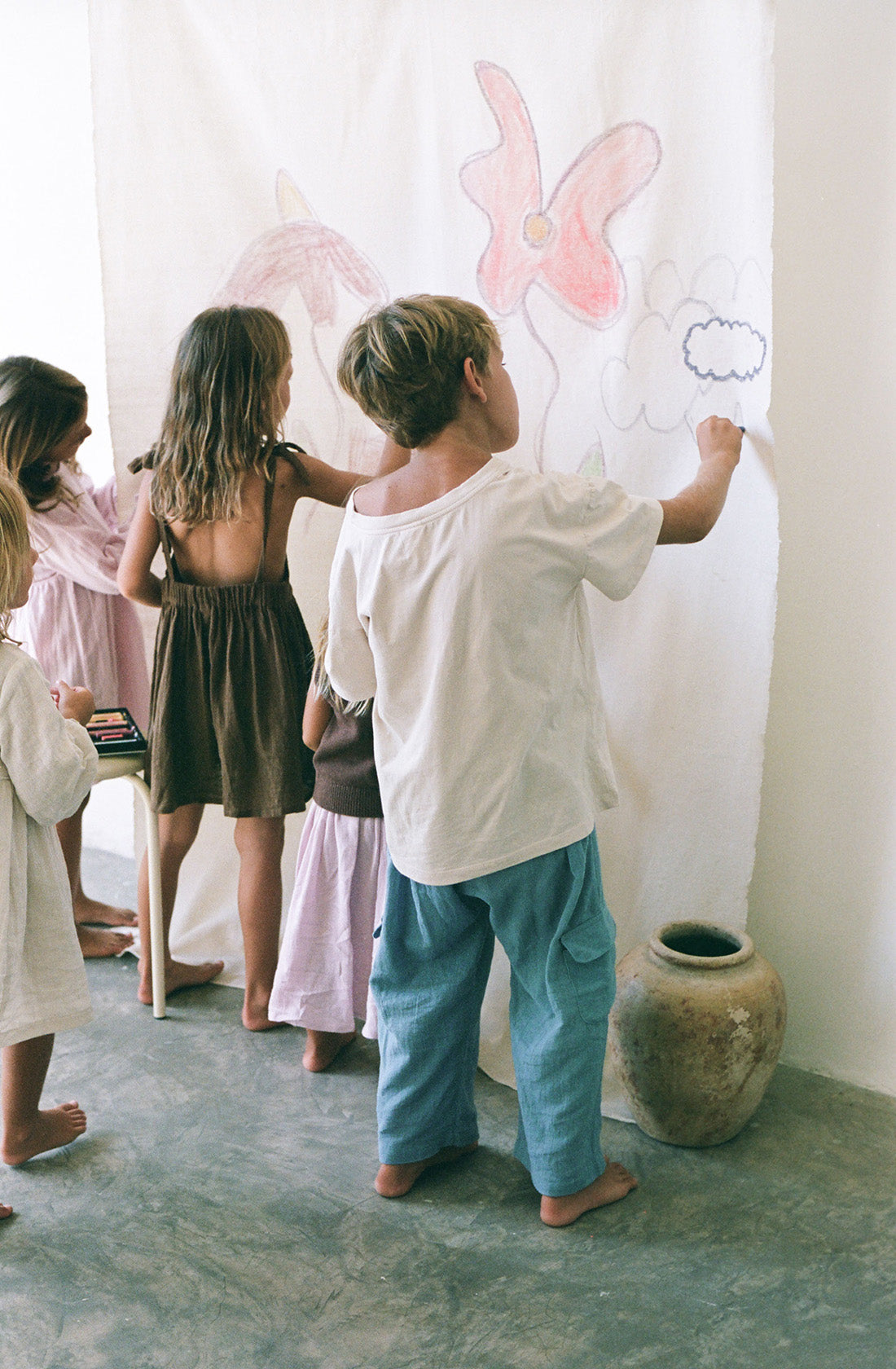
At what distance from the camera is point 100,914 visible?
10.4ft

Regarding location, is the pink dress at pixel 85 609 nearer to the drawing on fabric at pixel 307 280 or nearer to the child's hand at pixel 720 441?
the drawing on fabric at pixel 307 280

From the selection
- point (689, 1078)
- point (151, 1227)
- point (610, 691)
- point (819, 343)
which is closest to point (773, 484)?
point (819, 343)

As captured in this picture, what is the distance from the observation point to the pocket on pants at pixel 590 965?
183 cm

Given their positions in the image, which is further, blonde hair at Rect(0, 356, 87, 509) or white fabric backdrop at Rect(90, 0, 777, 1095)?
blonde hair at Rect(0, 356, 87, 509)

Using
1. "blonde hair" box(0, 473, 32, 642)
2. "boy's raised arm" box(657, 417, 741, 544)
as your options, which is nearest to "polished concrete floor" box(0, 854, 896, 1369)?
"blonde hair" box(0, 473, 32, 642)

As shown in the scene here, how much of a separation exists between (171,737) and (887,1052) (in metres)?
1.55

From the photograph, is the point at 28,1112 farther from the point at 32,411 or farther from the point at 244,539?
the point at 32,411

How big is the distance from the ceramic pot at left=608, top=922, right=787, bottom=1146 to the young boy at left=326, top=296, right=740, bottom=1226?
0.15m

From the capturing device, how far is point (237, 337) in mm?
2285

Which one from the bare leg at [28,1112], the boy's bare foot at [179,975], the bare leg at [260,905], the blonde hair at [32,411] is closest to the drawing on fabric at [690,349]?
the bare leg at [260,905]

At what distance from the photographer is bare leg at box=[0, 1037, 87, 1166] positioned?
2031mm

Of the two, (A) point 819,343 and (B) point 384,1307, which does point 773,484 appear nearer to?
(A) point 819,343

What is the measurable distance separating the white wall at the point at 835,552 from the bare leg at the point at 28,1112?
1360 millimetres

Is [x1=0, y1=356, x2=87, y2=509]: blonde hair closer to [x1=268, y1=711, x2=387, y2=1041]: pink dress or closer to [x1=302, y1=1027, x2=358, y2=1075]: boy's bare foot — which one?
[x1=268, y1=711, x2=387, y2=1041]: pink dress
